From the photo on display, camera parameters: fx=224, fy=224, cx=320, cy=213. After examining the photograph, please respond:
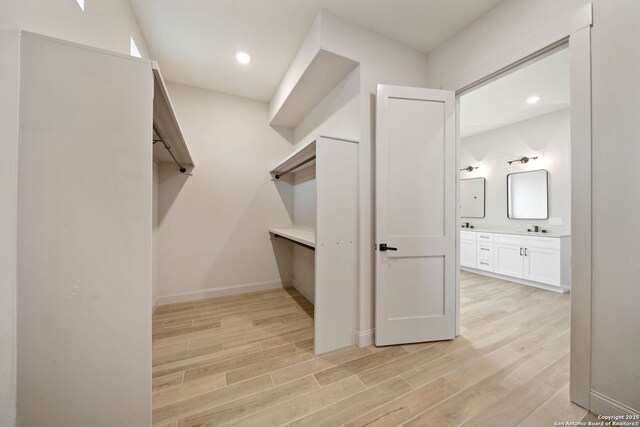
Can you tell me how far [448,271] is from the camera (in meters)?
2.03

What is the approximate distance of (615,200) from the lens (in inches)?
47.7

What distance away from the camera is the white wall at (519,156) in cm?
366

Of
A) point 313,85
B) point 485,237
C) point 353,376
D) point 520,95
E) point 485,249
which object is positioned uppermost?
point 520,95

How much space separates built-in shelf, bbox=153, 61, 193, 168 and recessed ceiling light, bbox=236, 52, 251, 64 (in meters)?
1.16

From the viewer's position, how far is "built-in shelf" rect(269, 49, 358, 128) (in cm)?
199

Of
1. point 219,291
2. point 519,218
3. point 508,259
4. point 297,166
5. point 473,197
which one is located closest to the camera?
point 297,166

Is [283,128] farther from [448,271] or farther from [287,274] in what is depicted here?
[448,271]

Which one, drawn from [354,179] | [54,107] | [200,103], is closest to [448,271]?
[354,179]

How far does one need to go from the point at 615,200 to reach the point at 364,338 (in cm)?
184

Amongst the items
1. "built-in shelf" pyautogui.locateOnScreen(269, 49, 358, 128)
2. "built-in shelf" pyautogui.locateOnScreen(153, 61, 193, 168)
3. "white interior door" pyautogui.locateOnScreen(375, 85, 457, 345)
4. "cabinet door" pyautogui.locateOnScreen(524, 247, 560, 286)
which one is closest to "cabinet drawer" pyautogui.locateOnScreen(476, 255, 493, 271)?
"cabinet door" pyautogui.locateOnScreen(524, 247, 560, 286)

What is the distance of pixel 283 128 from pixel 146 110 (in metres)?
2.71

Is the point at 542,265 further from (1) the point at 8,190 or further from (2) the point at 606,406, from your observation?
(1) the point at 8,190

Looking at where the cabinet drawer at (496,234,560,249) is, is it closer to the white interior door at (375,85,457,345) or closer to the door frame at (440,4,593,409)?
the white interior door at (375,85,457,345)

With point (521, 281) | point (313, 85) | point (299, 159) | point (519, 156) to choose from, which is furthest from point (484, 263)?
point (313, 85)
